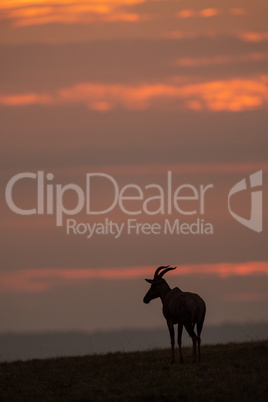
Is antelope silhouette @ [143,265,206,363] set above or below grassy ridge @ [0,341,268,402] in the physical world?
above

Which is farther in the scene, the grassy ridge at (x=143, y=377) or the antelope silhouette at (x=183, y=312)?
the antelope silhouette at (x=183, y=312)

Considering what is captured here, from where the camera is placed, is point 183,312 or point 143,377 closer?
point 143,377

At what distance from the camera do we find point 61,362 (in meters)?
36.7

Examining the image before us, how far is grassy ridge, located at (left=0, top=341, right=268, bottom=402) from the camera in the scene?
2767cm

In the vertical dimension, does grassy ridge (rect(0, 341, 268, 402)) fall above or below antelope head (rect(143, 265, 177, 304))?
below

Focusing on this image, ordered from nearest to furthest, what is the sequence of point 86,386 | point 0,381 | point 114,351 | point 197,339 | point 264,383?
point 264,383 → point 86,386 → point 0,381 → point 197,339 → point 114,351

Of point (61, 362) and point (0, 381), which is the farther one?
point (61, 362)

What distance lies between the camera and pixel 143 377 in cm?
3116

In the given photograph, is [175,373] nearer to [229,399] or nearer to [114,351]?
[229,399]

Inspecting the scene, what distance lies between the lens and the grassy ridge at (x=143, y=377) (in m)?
27.7

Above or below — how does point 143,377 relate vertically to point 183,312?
below

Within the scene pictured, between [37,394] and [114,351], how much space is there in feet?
30.3

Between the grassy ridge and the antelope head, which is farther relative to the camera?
the antelope head

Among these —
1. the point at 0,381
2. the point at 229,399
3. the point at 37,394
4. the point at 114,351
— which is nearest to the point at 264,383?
the point at 229,399
